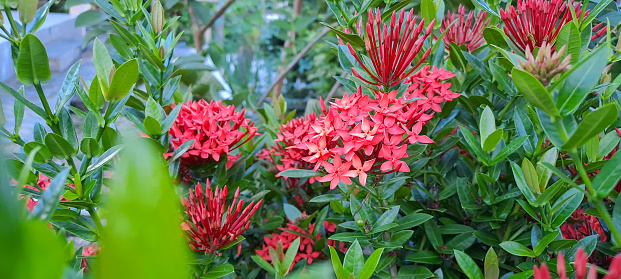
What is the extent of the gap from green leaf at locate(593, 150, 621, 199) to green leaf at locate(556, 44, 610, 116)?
2.8 inches

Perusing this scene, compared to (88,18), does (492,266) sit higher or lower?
lower

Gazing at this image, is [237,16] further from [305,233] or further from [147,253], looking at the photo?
[147,253]

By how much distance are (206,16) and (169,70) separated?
0.97 meters

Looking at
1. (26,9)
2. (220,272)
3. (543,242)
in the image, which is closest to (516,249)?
(543,242)

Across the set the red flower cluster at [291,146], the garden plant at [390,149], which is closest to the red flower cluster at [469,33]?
the garden plant at [390,149]

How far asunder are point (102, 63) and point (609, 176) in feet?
1.79

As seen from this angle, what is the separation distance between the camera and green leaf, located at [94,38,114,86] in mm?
512

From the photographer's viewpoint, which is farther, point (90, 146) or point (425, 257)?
point (425, 257)

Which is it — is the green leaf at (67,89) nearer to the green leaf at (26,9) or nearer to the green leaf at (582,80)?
the green leaf at (26,9)

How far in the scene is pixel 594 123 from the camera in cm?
34

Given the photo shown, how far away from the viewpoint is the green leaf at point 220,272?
0.59 meters

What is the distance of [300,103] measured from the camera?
3166 mm

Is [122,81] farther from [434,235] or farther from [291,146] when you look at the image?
[434,235]

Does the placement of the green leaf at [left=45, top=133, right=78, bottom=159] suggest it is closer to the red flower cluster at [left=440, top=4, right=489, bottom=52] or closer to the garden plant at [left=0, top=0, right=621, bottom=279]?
the garden plant at [left=0, top=0, right=621, bottom=279]
